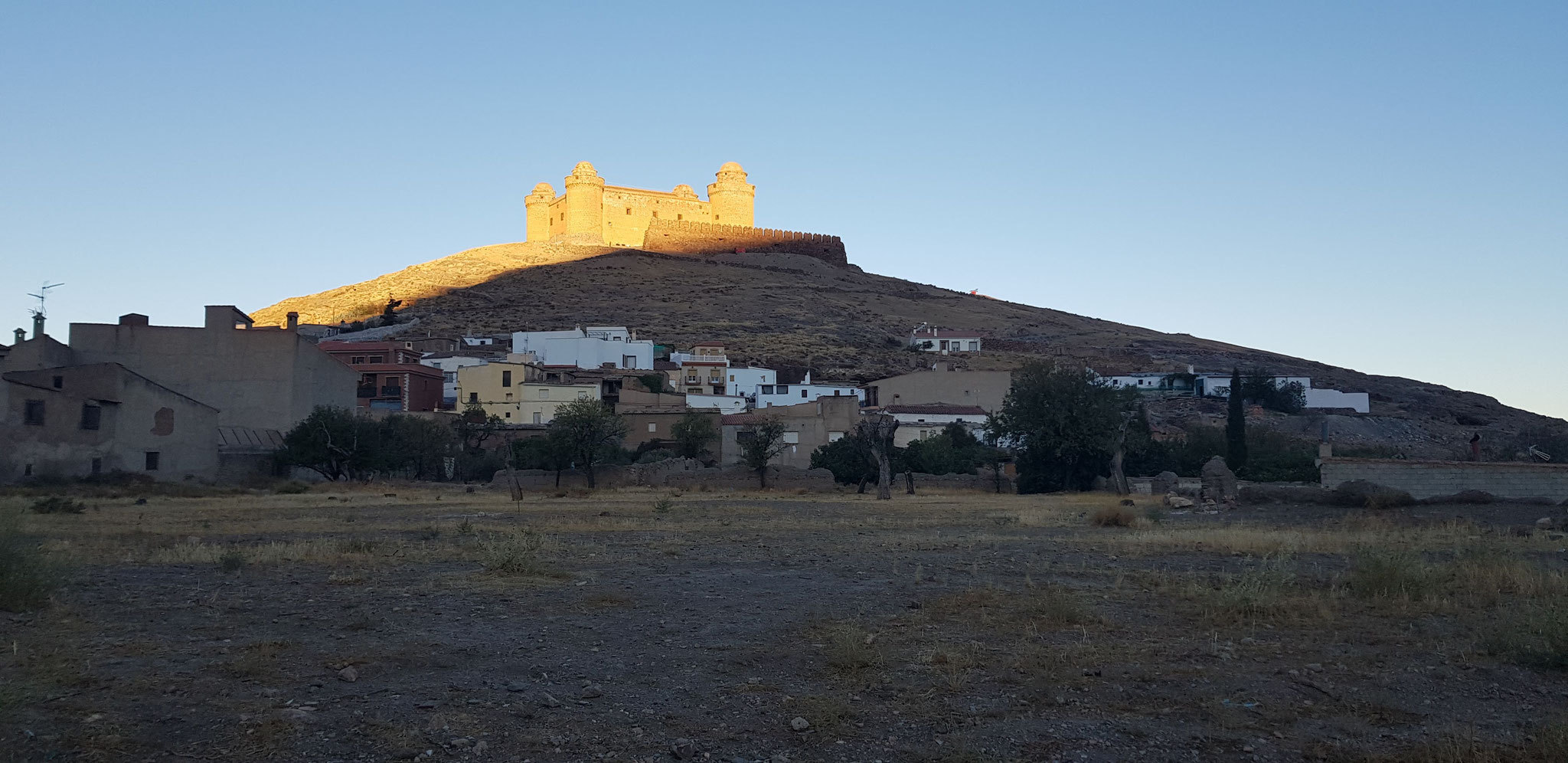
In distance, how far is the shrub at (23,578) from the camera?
9.70 meters

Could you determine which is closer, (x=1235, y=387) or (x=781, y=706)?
(x=781, y=706)

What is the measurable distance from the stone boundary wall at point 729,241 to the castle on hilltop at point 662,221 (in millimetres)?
87

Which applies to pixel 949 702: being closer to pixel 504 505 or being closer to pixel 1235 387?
pixel 504 505

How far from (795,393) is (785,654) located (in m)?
62.7

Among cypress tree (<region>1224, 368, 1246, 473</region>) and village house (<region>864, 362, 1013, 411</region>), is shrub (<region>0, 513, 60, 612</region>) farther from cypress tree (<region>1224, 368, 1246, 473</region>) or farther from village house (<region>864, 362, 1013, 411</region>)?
village house (<region>864, 362, 1013, 411</region>)

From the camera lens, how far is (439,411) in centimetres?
6369

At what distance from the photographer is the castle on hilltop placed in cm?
13662

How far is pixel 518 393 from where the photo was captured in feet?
211

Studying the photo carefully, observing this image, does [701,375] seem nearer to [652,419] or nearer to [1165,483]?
[652,419]

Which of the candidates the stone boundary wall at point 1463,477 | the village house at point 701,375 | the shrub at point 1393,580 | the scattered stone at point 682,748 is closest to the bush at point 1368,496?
the stone boundary wall at point 1463,477

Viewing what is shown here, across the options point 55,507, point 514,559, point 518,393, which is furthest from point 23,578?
point 518,393

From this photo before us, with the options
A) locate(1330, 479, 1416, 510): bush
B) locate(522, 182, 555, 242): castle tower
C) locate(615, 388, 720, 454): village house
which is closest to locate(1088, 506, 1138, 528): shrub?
locate(1330, 479, 1416, 510): bush

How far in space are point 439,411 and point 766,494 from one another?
31.7m

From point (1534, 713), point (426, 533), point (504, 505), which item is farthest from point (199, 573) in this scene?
point (504, 505)
